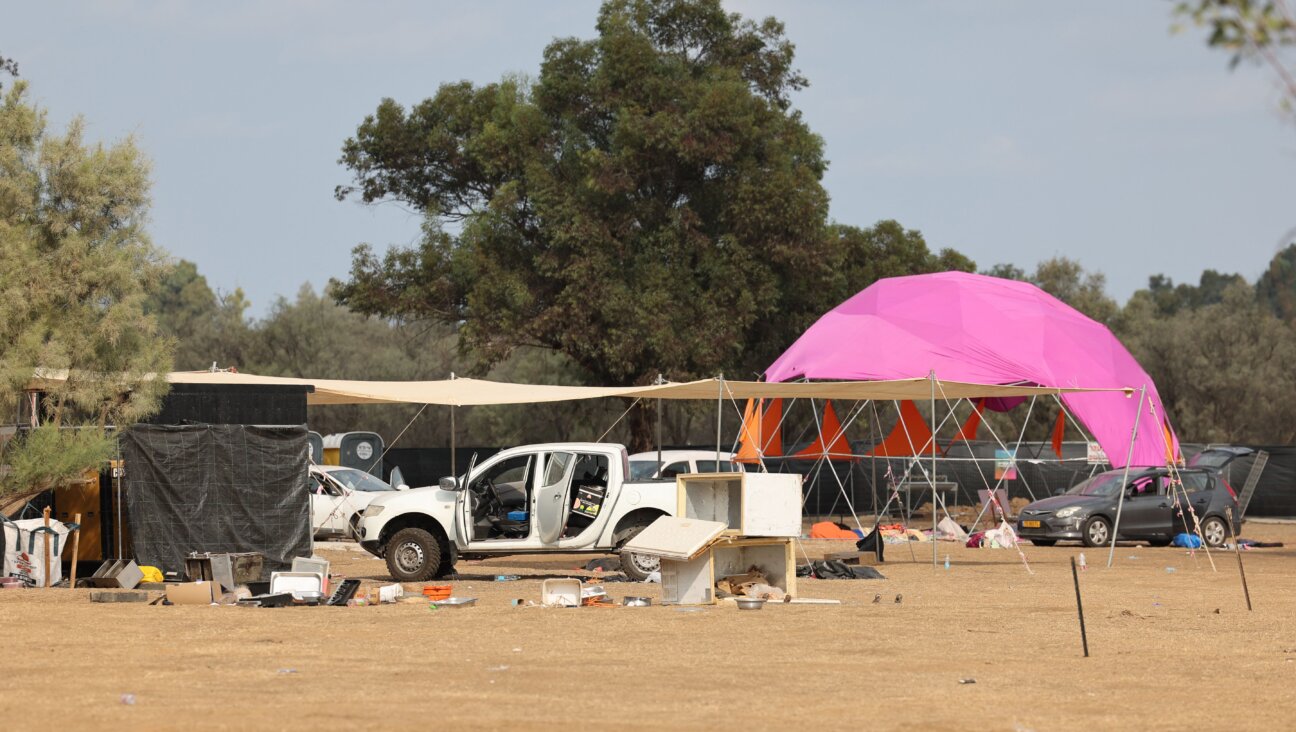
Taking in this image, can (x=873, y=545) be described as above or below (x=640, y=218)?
below

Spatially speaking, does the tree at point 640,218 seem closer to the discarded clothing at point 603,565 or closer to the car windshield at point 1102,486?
the car windshield at point 1102,486

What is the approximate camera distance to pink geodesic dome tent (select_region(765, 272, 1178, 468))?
2677cm

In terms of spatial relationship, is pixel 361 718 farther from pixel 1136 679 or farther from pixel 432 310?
pixel 432 310

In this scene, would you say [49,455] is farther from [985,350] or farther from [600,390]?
[985,350]

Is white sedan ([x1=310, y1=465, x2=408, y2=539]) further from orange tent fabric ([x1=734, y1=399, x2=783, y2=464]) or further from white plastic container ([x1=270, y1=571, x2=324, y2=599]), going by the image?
white plastic container ([x1=270, y1=571, x2=324, y2=599])

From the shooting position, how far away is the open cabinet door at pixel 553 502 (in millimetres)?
18547

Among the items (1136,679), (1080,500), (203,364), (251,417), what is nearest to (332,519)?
(251,417)

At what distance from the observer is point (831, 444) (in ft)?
89.5

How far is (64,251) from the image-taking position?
17656 millimetres

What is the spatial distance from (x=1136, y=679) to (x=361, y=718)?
496 centimetres

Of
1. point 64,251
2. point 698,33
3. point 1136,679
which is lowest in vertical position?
point 1136,679

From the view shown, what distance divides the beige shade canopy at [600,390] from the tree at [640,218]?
38.1ft

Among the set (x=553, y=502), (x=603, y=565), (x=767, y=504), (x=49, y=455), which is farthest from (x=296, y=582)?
(x=603, y=565)

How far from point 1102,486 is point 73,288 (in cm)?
1757
